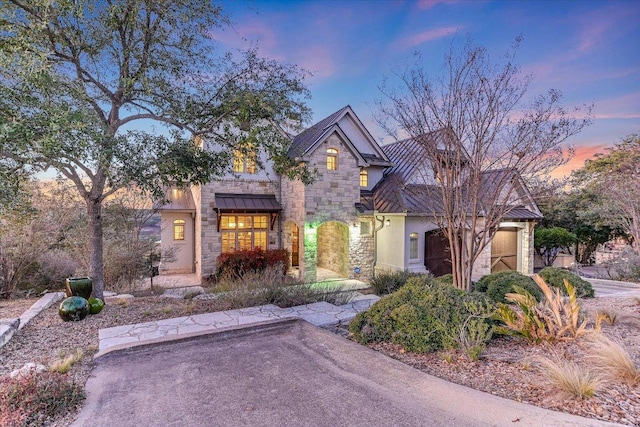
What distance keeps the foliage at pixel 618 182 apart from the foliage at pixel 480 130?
11.6 metres

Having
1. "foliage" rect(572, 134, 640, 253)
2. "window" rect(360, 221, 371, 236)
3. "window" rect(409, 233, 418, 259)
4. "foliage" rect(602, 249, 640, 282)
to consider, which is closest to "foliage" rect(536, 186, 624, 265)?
"foliage" rect(572, 134, 640, 253)

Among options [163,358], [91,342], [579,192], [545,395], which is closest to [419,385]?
[545,395]

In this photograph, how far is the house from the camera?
1347cm

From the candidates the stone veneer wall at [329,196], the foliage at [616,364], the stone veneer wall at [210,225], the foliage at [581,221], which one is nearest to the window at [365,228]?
the stone veneer wall at [329,196]

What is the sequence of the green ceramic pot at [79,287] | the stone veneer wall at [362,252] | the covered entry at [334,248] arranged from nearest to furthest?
the green ceramic pot at [79,287] → the stone veneer wall at [362,252] → the covered entry at [334,248]

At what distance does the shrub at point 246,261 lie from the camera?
42.7ft

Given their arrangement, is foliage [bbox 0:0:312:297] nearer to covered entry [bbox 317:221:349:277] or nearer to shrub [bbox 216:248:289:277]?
shrub [bbox 216:248:289:277]

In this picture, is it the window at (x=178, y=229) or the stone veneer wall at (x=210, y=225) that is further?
the window at (x=178, y=229)

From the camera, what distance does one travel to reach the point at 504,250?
16438 millimetres

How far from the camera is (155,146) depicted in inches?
280

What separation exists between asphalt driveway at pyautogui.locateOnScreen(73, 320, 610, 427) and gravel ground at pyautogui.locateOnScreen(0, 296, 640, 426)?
265 mm

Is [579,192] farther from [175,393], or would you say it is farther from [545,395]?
[175,393]

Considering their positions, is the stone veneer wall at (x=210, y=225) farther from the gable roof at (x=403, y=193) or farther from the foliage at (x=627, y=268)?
the foliage at (x=627, y=268)

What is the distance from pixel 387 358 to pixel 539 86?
690 cm
